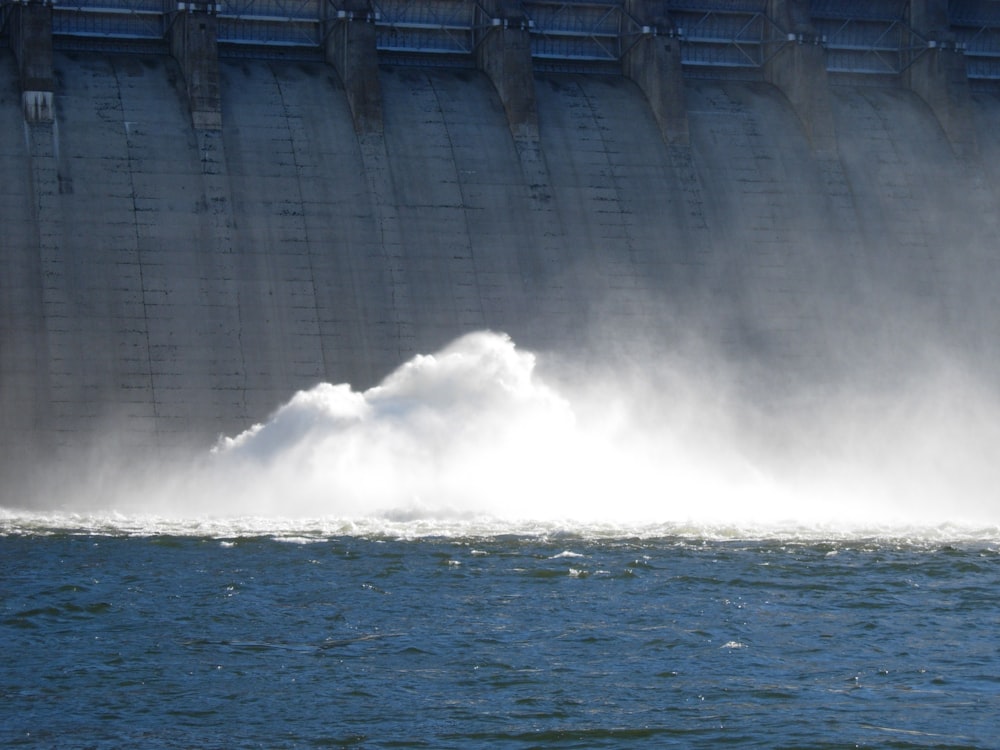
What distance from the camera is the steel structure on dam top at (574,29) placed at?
131 feet

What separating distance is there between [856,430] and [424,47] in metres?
14.7

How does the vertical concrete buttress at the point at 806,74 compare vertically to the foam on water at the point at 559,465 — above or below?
above

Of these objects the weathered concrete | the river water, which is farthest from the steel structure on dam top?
the river water

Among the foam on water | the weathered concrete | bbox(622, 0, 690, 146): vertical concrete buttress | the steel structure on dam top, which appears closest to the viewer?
the foam on water

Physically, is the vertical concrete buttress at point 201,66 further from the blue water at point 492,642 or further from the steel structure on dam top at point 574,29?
the blue water at point 492,642

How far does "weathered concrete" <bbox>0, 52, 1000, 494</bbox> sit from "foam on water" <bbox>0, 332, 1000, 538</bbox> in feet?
4.24

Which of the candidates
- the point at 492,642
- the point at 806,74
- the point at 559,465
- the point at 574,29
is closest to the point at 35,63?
the point at 574,29

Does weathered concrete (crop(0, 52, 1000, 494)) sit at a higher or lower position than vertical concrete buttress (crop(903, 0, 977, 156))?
lower

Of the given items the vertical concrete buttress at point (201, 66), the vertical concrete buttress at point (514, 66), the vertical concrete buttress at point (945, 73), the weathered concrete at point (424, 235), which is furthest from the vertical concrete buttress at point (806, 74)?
the vertical concrete buttress at point (201, 66)

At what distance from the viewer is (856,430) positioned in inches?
1547

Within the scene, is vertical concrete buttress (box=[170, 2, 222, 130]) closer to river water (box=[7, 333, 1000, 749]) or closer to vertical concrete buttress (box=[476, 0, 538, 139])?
vertical concrete buttress (box=[476, 0, 538, 139])

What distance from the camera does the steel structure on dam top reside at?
40.1m

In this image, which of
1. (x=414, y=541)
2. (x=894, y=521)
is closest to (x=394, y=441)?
(x=414, y=541)

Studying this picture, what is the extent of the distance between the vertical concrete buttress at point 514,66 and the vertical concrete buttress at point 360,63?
3160 mm
